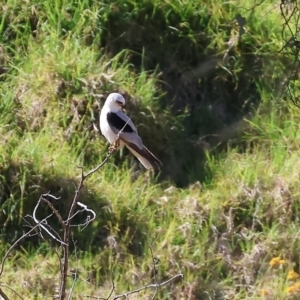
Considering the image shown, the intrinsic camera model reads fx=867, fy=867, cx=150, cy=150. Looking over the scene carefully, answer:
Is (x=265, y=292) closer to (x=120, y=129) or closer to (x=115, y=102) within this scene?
(x=120, y=129)

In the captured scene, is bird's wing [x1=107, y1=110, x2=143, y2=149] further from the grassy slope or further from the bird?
the grassy slope

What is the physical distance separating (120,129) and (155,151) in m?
0.98

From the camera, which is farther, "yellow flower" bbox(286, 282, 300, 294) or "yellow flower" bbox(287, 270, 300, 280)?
"yellow flower" bbox(287, 270, 300, 280)

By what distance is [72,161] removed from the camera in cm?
642

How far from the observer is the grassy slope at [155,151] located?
5.83m

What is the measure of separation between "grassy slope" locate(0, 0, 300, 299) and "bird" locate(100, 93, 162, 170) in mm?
448

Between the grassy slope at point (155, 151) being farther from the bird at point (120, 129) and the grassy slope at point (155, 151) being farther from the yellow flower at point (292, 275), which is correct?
the bird at point (120, 129)

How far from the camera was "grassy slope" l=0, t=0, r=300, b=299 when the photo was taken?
19.1ft

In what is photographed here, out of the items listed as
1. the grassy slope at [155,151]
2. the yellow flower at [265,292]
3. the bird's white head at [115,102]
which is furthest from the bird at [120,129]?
the yellow flower at [265,292]

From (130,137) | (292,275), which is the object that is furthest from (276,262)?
(130,137)

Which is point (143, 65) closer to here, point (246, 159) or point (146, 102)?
point (146, 102)

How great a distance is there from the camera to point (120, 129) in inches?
229

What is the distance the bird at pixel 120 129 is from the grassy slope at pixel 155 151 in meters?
0.45

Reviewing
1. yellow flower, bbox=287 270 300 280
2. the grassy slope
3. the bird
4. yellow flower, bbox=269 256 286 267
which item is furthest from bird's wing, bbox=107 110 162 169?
yellow flower, bbox=287 270 300 280
